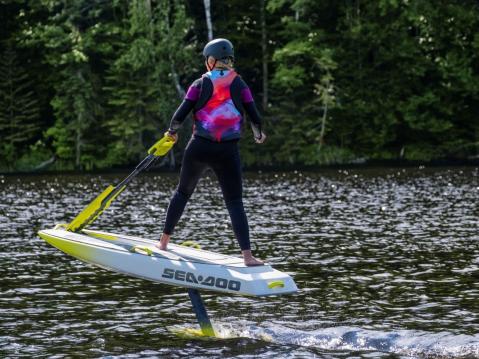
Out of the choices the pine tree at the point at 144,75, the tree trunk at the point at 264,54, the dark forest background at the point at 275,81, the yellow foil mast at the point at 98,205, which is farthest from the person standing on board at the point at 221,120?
the tree trunk at the point at 264,54

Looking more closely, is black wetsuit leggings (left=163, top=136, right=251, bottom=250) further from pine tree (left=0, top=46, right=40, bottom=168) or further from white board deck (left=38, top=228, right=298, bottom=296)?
pine tree (left=0, top=46, right=40, bottom=168)

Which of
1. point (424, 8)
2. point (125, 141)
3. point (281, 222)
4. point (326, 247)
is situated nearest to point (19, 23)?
point (125, 141)

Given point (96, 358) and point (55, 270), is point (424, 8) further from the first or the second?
point (96, 358)

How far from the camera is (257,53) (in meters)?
57.8

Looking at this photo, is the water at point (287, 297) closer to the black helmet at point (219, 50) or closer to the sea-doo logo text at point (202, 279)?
the sea-doo logo text at point (202, 279)

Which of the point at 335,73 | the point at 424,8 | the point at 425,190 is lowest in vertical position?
the point at 425,190

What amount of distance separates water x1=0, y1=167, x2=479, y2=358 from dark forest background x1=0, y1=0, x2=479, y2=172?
85.2 ft

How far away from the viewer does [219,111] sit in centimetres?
1040

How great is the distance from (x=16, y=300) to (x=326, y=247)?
23.1 ft

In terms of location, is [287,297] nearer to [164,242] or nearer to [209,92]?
[164,242]

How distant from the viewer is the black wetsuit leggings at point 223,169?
1048cm

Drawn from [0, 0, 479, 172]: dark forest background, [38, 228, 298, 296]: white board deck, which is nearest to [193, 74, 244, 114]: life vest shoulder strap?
[38, 228, 298, 296]: white board deck

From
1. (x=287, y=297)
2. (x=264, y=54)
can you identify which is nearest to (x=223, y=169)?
(x=287, y=297)

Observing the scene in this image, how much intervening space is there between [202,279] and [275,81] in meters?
44.8
